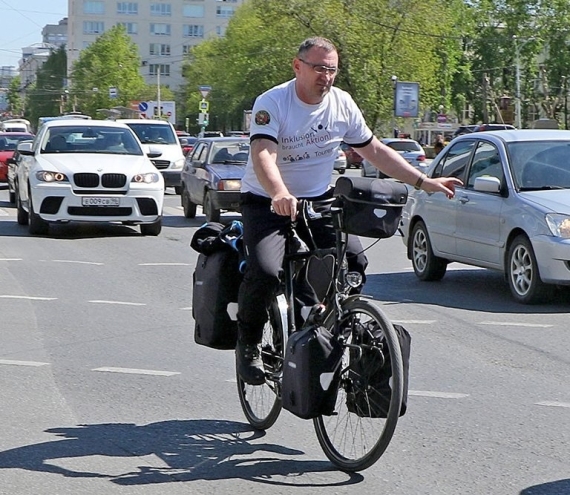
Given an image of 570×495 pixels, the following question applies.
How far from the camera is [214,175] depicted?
856 inches

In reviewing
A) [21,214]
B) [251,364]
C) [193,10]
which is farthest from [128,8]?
[251,364]

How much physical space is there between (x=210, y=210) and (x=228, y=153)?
1.68 meters

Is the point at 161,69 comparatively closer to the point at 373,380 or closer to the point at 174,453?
the point at 174,453

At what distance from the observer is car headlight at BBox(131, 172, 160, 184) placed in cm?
1861

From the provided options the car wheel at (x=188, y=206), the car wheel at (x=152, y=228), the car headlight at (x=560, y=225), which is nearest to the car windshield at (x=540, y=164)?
the car headlight at (x=560, y=225)

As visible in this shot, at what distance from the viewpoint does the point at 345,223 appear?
5.40 meters

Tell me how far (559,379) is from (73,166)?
11774mm

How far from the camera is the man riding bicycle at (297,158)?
5.63 metres

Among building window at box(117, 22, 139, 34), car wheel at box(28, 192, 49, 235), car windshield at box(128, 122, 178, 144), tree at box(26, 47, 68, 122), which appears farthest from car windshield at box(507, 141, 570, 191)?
building window at box(117, 22, 139, 34)

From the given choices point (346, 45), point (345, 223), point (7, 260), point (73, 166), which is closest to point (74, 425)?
point (345, 223)

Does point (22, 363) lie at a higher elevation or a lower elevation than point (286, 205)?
lower

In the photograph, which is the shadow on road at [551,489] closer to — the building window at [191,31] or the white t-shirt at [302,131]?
the white t-shirt at [302,131]

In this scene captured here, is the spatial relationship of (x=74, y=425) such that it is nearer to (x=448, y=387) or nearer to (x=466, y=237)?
(x=448, y=387)

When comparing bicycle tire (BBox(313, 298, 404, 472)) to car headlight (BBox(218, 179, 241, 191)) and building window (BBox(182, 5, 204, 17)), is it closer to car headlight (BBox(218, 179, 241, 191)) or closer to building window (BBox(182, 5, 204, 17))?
car headlight (BBox(218, 179, 241, 191))
